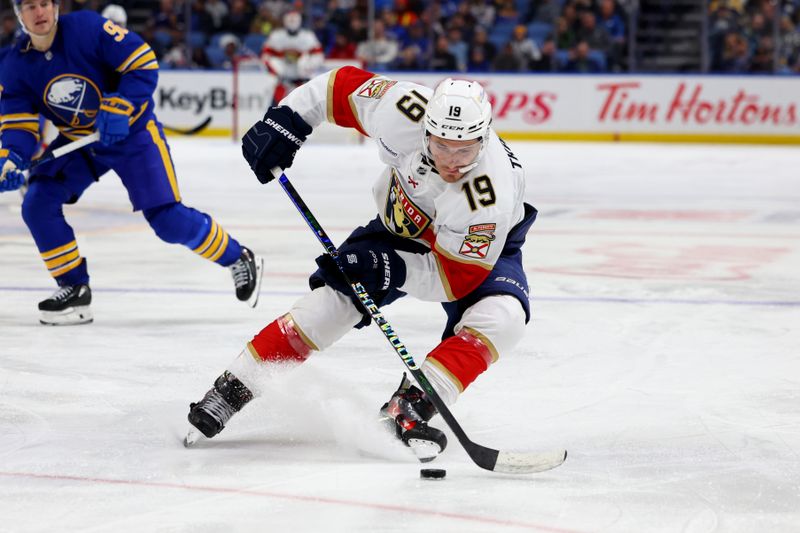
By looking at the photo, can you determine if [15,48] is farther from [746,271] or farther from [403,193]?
[746,271]

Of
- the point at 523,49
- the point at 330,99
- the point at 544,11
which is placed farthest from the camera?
the point at 544,11

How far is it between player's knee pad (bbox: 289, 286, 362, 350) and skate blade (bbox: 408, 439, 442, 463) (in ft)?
1.09

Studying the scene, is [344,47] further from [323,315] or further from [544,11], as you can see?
[323,315]

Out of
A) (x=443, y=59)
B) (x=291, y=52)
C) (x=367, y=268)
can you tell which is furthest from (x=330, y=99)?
(x=443, y=59)

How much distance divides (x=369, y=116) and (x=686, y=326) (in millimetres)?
1699

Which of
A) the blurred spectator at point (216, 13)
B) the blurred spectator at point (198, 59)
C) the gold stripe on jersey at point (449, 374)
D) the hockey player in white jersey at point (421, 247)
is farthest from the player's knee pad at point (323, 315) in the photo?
the blurred spectator at point (216, 13)

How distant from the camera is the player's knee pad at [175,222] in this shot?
13.6 ft

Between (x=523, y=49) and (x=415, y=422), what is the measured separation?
1143 cm

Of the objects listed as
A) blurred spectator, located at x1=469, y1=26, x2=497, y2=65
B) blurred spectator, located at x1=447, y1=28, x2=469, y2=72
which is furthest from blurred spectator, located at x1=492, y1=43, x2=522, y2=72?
blurred spectator, located at x1=447, y1=28, x2=469, y2=72

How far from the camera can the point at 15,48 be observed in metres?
4.11

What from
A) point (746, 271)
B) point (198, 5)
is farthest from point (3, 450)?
point (198, 5)

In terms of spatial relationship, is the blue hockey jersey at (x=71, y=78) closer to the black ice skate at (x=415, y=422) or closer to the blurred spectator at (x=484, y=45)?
the black ice skate at (x=415, y=422)

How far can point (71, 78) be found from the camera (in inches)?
161

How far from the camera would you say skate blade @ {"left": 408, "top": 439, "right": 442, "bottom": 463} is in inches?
101
